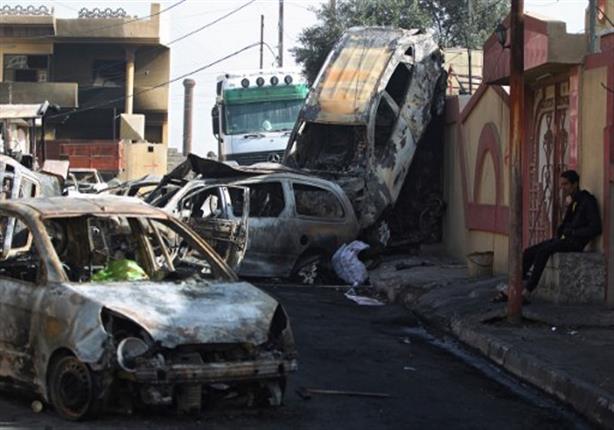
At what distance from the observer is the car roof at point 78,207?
793 cm

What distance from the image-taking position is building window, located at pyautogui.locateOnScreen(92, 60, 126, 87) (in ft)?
154

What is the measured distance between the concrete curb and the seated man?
1.11 meters

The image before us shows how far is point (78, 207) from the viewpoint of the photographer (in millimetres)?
8070

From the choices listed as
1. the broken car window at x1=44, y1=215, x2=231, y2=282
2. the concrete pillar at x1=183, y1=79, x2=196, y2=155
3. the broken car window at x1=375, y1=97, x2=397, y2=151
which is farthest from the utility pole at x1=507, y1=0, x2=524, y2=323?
the concrete pillar at x1=183, y1=79, x2=196, y2=155

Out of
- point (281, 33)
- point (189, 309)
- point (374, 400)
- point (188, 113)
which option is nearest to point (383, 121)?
point (374, 400)

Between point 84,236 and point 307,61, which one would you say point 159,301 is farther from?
point 307,61

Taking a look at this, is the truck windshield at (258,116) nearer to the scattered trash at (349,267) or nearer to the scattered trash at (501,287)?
the scattered trash at (349,267)

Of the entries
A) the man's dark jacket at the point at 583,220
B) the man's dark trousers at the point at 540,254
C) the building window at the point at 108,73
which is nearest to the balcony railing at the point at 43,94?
the building window at the point at 108,73

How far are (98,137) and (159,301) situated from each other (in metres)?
41.1

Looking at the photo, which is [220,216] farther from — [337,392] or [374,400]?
[374,400]

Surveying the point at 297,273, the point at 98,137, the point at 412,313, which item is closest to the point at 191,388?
the point at 412,313

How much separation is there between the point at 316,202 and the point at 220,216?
1928 mm

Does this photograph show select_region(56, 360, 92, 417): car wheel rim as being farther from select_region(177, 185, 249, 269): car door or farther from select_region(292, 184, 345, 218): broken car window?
select_region(292, 184, 345, 218): broken car window

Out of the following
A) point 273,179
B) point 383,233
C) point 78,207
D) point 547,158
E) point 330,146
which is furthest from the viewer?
point 330,146
